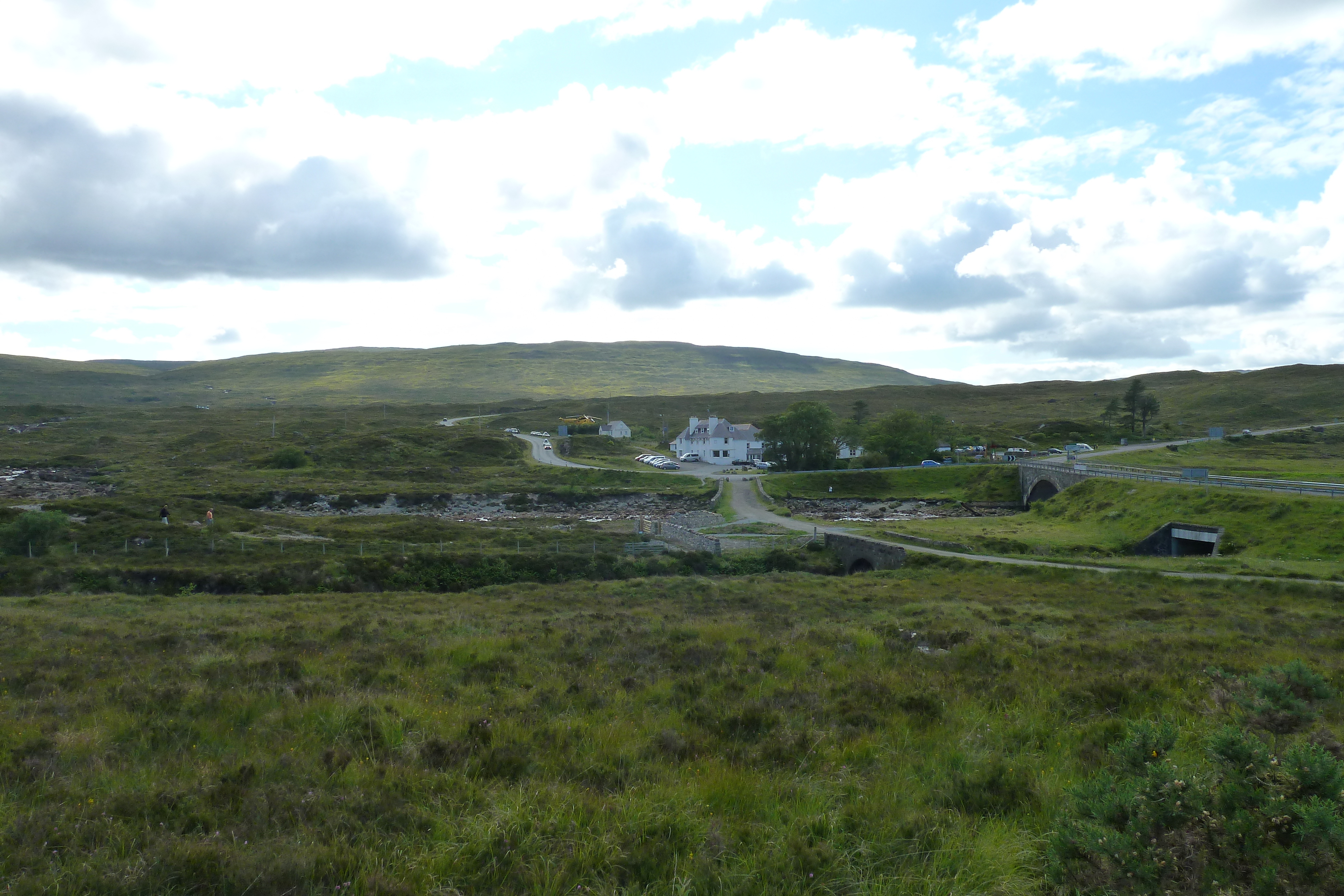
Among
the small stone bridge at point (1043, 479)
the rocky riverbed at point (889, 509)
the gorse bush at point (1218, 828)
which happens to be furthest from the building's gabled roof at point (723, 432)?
the gorse bush at point (1218, 828)

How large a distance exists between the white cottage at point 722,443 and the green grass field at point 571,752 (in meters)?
101

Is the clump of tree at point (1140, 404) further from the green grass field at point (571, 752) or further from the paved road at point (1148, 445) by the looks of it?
the green grass field at point (571, 752)

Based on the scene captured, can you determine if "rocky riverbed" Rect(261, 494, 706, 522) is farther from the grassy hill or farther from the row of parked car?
the grassy hill

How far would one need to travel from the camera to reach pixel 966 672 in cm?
1115

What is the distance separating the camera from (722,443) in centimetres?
11738

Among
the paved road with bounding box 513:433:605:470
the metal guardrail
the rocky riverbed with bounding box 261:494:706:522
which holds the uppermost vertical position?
the metal guardrail

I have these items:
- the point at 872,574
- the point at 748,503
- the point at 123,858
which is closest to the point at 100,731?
the point at 123,858

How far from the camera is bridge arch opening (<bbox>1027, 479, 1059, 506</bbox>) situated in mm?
70562

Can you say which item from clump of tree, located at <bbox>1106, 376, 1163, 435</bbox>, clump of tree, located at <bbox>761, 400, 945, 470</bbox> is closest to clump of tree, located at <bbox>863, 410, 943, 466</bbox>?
clump of tree, located at <bbox>761, 400, 945, 470</bbox>

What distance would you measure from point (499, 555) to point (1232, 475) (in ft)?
213

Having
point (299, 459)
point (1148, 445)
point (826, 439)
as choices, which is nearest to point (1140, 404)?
point (1148, 445)

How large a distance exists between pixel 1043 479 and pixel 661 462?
5040 cm

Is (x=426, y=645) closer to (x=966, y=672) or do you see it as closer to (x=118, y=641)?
(x=118, y=641)

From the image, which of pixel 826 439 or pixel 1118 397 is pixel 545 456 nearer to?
pixel 826 439
